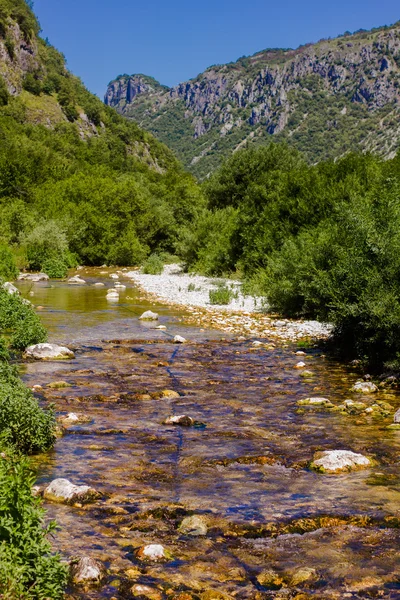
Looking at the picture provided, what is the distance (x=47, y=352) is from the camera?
13.4 m

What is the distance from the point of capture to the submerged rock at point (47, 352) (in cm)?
1323

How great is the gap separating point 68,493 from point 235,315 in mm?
15651

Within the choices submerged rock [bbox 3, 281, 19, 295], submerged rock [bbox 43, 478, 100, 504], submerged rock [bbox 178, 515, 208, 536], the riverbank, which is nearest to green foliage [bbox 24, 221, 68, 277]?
the riverbank

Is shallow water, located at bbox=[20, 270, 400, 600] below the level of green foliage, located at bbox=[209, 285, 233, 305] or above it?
below

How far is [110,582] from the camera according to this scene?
445cm

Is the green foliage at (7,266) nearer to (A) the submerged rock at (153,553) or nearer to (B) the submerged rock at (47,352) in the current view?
(B) the submerged rock at (47,352)

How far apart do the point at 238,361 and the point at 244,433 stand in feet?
17.3

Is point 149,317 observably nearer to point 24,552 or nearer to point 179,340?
point 179,340

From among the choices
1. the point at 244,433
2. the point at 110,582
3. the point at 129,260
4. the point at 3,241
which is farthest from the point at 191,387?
the point at 129,260

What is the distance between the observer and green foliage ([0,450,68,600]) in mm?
A: 3689

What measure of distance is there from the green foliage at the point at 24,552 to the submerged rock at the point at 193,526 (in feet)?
5.19

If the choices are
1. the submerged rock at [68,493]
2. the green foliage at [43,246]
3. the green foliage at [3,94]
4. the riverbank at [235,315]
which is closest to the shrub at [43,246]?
the green foliage at [43,246]

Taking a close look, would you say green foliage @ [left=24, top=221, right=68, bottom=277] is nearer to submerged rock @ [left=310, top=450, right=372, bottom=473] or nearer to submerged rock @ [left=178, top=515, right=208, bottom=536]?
submerged rock @ [left=310, top=450, right=372, bottom=473]

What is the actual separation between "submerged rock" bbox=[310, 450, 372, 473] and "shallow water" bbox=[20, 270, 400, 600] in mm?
136
